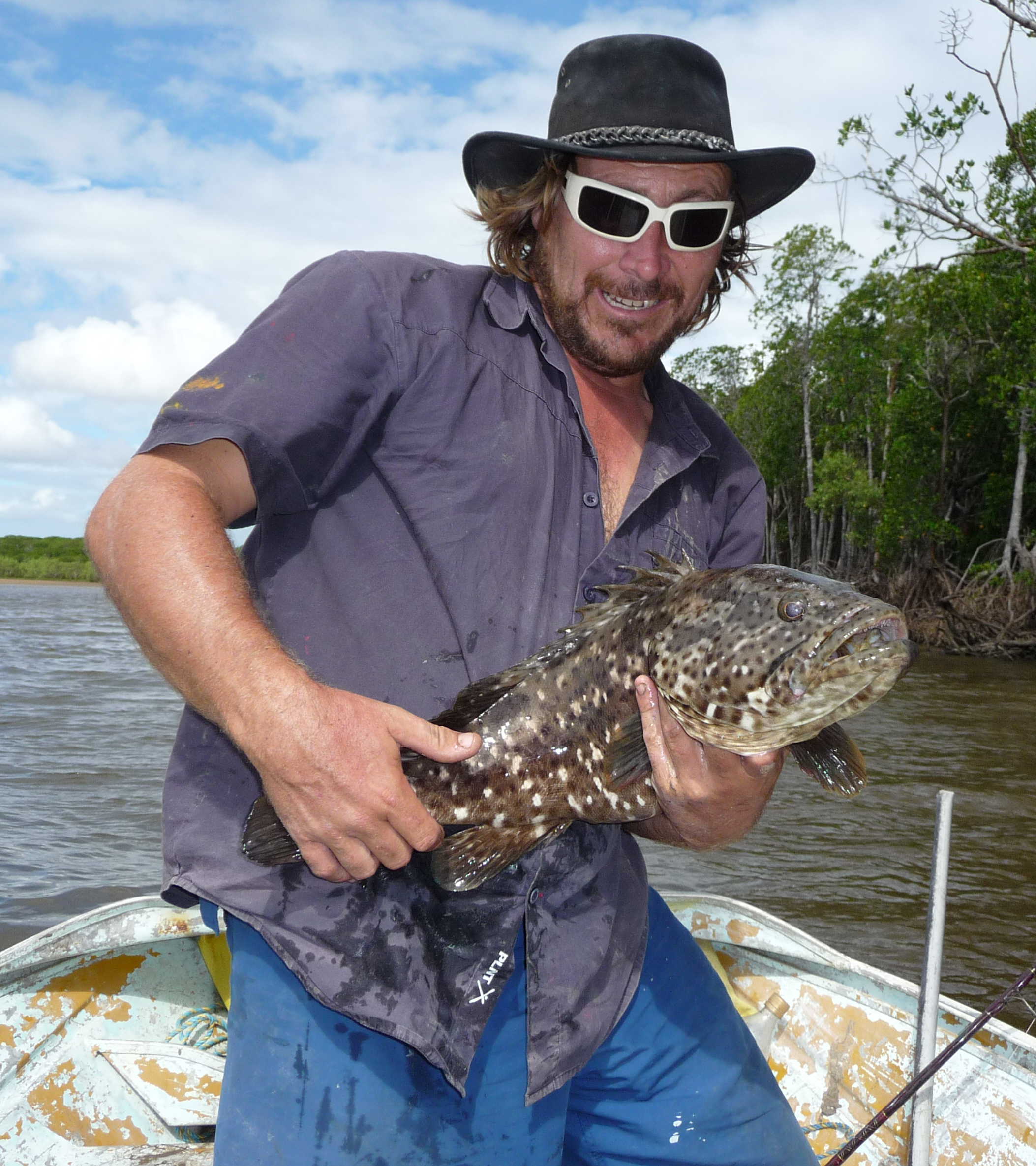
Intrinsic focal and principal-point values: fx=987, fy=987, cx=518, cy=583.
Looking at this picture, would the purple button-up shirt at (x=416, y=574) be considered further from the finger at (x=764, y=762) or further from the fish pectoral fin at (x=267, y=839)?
the finger at (x=764, y=762)

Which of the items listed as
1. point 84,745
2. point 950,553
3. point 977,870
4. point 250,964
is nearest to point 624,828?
point 250,964

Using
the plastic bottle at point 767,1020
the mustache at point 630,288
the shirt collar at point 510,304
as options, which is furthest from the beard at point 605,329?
the plastic bottle at point 767,1020

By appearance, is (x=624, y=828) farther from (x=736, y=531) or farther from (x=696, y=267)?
(x=696, y=267)

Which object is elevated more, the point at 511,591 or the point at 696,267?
the point at 696,267

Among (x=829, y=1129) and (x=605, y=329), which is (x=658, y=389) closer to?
(x=605, y=329)

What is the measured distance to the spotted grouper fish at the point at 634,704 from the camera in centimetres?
250

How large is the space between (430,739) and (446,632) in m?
0.57

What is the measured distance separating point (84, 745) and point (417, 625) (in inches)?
561

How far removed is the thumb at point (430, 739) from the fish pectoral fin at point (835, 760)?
1051 mm

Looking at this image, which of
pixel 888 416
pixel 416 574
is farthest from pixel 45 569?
pixel 416 574

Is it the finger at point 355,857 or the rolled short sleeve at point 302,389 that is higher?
the rolled short sleeve at point 302,389

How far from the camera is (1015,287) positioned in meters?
24.2

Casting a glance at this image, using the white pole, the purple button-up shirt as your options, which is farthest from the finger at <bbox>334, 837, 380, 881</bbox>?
the white pole

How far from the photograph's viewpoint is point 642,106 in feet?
10.6
